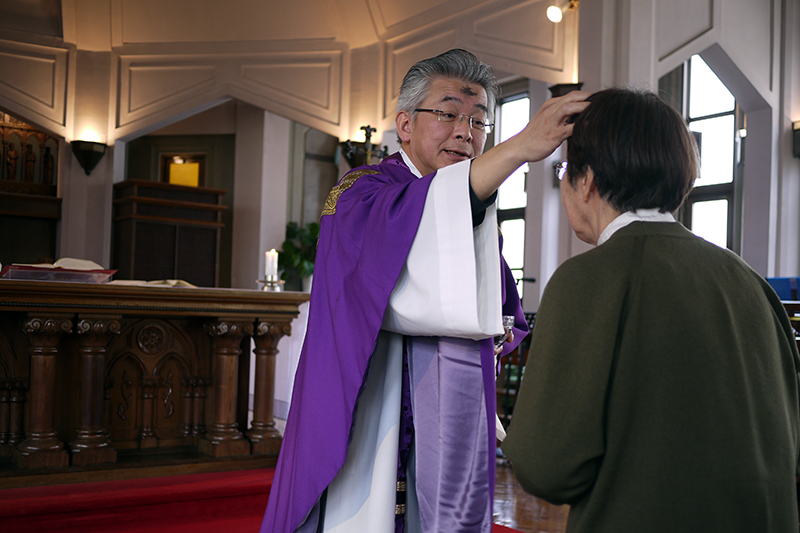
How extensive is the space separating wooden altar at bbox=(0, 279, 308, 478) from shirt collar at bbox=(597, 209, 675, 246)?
2868 mm

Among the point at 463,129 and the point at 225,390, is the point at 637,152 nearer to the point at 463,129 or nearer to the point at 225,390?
the point at 463,129

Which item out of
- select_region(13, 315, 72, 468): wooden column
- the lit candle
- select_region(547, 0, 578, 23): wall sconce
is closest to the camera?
select_region(13, 315, 72, 468): wooden column

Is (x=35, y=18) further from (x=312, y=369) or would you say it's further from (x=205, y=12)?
(x=312, y=369)

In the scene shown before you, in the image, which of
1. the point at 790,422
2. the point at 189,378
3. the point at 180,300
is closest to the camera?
the point at 790,422

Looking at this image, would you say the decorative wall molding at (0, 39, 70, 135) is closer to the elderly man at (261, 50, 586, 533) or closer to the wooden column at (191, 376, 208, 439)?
the wooden column at (191, 376, 208, 439)

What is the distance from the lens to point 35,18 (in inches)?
317

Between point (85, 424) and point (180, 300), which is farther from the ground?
point (180, 300)

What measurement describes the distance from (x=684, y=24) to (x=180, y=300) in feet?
14.1

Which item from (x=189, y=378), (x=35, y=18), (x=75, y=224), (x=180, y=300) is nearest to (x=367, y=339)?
(x=180, y=300)

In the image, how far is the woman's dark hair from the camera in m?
0.96

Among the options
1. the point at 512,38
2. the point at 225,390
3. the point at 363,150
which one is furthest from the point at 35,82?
the point at 225,390

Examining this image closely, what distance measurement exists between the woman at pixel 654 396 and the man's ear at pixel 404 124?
823 mm

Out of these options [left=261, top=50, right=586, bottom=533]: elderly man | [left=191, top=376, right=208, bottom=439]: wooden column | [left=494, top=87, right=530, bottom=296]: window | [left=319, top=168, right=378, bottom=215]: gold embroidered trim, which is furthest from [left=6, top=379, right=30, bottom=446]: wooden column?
[left=494, top=87, right=530, bottom=296]: window

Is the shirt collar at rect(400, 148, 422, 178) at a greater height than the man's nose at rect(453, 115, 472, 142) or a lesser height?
lesser
